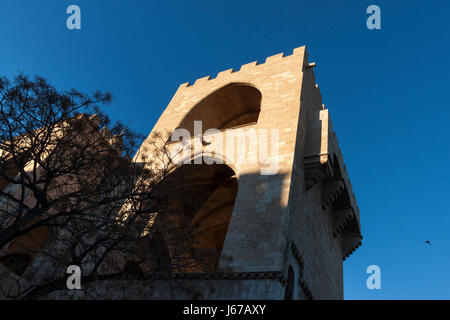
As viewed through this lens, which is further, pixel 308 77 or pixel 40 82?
pixel 308 77

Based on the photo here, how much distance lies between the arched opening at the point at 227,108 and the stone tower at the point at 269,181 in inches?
2.0

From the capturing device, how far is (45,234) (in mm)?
15258

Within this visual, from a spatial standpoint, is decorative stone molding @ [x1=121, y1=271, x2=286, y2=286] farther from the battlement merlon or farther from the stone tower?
the battlement merlon

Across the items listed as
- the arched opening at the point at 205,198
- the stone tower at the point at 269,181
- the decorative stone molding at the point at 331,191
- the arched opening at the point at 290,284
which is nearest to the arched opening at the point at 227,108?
the stone tower at the point at 269,181

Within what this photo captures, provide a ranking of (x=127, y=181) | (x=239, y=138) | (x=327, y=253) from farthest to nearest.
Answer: (x=327, y=253) → (x=239, y=138) → (x=127, y=181)

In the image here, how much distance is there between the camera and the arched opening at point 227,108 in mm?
16547

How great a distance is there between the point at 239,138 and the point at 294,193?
3.33 metres

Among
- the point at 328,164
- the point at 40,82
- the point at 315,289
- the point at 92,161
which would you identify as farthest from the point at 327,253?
the point at 40,82

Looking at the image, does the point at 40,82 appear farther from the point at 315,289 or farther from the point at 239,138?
the point at 315,289

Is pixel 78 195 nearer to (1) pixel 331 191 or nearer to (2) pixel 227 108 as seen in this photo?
(1) pixel 331 191

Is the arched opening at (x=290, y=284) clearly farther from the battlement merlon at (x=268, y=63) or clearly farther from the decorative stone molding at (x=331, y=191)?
the battlement merlon at (x=268, y=63)

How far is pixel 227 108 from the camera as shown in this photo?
17.6 metres
